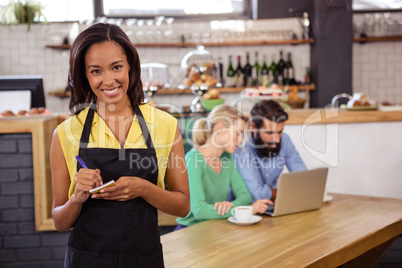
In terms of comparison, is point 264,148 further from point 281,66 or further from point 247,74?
point 281,66

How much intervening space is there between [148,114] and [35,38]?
4.68 meters

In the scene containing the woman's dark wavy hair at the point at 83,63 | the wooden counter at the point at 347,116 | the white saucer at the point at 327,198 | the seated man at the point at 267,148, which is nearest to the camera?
the woman's dark wavy hair at the point at 83,63

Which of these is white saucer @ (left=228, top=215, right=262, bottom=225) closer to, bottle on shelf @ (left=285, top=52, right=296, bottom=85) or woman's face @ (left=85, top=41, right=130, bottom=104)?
woman's face @ (left=85, top=41, right=130, bottom=104)

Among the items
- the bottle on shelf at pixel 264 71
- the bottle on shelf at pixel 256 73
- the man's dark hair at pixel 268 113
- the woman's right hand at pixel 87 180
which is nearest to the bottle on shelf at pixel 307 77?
the bottle on shelf at pixel 264 71

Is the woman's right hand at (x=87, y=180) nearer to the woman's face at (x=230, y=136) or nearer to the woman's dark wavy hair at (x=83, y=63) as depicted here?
the woman's dark wavy hair at (x=83, y=63)

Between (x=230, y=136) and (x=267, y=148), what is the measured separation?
400mm

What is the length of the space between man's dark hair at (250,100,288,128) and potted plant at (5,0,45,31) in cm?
363

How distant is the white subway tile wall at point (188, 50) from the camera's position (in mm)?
5602

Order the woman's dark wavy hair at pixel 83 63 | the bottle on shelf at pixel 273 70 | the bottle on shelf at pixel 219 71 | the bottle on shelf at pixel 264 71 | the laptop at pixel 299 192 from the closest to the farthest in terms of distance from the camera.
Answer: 1. the woman's dark wavy hair at pixel 83 63
2. the laptop at pixel 299 192
3. the bottle on shelf at pixel 219 71
4. the bottle on shelf at pixel 264 71
5. the bottle on shelf at pixel 273 70

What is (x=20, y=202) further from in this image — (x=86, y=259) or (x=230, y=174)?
(x=86, y=259)

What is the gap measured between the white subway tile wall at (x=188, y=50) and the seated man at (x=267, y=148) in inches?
116

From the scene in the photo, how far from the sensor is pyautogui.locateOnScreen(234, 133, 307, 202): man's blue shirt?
258 centimetres

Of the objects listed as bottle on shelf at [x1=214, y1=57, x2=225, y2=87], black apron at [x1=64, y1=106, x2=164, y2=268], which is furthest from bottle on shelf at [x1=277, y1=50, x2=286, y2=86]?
black apron at [x1=64, y1=106, x2=164, y2=268]

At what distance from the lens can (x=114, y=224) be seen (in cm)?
131
